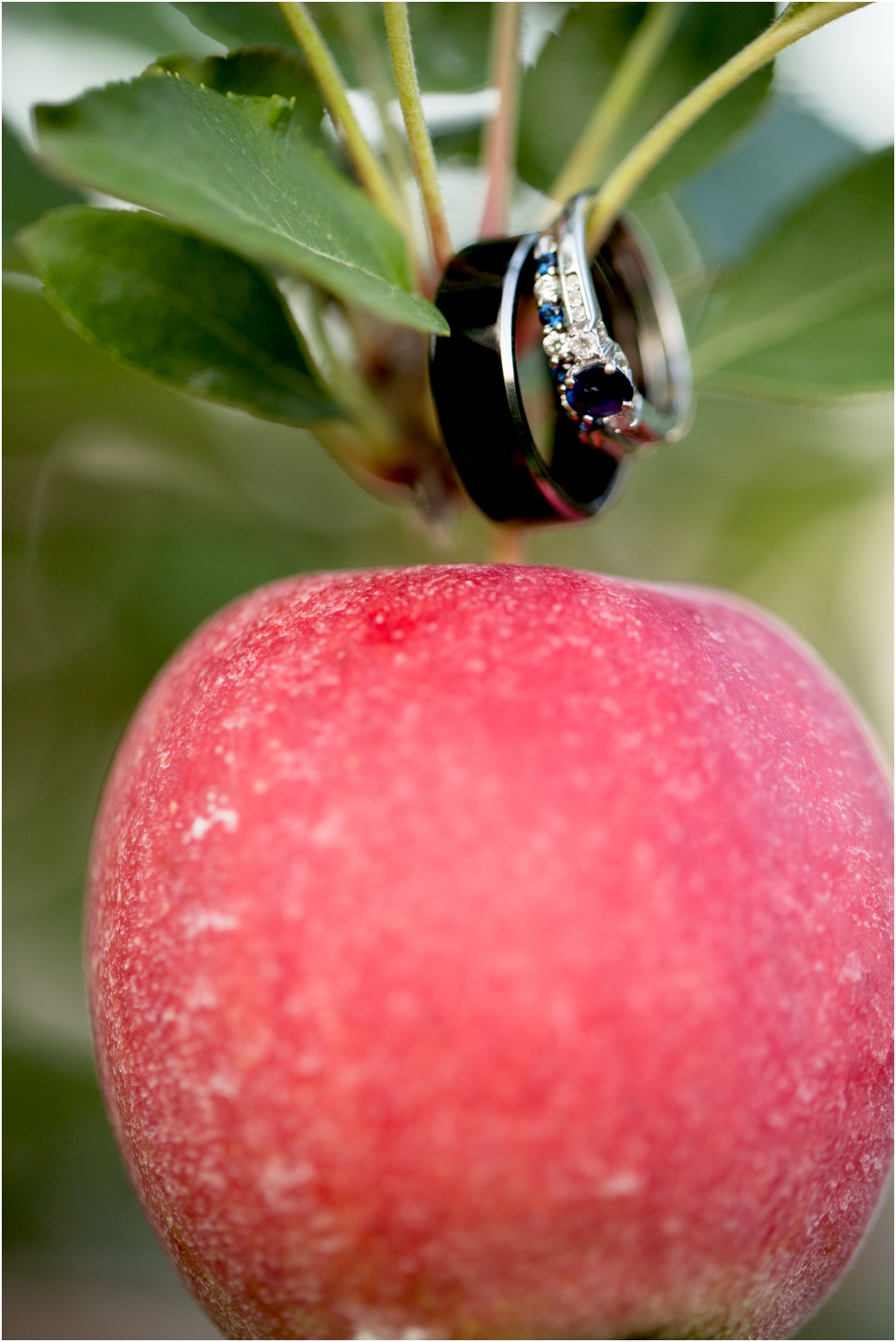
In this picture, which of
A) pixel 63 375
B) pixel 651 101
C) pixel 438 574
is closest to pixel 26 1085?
pixel 63 375

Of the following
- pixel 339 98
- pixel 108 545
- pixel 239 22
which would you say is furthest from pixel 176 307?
pixel 108 545

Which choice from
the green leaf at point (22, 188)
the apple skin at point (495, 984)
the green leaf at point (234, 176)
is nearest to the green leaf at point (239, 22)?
the green leaf at point (22, 188)

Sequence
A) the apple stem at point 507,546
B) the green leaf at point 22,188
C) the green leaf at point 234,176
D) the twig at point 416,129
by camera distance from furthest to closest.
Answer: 1. the green leaf at point 22,188
2. the apple stem at point 507,546
3. the twig at point 416,129
4. the green leaf at point 234,176

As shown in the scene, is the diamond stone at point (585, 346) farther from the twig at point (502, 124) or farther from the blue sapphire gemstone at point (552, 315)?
the twig at point (502, 124)

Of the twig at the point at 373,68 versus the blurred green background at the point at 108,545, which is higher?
the twig at the point at 373,68

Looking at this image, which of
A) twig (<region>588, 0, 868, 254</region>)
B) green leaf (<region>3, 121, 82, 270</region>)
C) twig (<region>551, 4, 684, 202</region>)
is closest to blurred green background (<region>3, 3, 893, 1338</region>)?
green leaf (<region>3, 121, 82, 270</region>)

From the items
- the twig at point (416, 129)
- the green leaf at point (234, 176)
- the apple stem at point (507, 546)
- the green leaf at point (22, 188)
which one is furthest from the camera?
the green leaf at point (22, 188)

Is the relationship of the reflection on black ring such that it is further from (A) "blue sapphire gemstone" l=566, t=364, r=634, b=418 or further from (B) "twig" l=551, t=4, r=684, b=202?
(B) "twig" l=551, t=4, r=684, b=202
